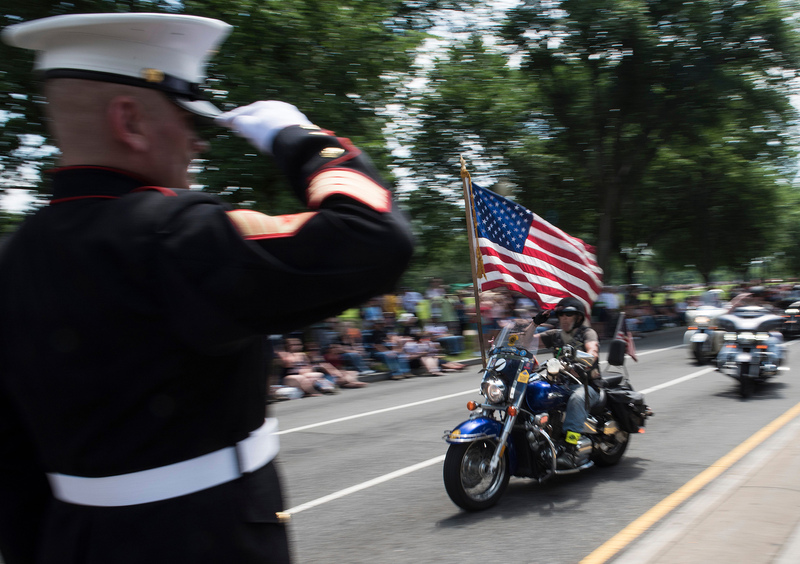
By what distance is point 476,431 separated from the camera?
5.69 m

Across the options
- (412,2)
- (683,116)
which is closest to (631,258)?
(683,116)

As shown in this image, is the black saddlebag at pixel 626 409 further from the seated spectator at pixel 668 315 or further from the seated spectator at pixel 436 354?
the seated spectator at pixel 668 315

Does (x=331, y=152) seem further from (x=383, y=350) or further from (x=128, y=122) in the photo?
(x=383, y=350)

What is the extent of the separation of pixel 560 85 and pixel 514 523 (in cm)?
2219

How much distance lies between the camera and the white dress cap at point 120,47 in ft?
3.93

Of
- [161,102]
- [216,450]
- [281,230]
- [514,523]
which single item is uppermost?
[161,102]

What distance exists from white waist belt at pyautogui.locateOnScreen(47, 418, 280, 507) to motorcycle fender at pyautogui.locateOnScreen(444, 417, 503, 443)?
14.6ft

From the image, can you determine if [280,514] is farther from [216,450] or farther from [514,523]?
[514,523]

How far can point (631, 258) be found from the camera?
147 ft

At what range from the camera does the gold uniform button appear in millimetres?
1172

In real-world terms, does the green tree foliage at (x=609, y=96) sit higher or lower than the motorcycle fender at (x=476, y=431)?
higher

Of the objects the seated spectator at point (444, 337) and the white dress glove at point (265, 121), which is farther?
the seated spectator at point (444, 337)

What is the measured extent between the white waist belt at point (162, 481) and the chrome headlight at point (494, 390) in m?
4.81

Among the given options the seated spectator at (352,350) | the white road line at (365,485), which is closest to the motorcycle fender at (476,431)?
the white road line at (365,485)
